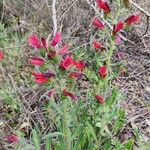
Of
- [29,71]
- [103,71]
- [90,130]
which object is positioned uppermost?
[29,71]

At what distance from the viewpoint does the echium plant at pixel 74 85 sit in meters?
2.12

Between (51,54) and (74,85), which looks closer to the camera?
(51,54)

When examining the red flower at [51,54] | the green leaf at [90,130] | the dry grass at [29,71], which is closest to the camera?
the red flower at [51,54]

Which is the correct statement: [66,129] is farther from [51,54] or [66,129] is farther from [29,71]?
[29,71]

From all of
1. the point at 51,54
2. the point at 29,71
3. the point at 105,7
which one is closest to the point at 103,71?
the point at 105,7

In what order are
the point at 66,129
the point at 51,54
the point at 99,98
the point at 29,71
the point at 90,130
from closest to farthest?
1. the point at 51,54
2. the point at 66,129
3. the point at 99,98
4. the point at 90,130
5. the point at 29,71

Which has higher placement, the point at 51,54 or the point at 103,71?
the point at 51,54

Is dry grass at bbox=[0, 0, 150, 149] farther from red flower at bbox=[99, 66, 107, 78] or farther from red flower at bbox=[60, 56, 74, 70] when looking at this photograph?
red flower at bbox=[60, 56, 74, 70]

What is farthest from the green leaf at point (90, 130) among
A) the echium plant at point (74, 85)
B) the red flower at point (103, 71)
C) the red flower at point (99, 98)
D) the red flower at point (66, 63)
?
the red flower at point (66, 63)

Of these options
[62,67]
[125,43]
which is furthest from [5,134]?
[125,43]

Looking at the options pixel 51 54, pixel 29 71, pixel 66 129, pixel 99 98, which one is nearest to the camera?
pixel 51 54

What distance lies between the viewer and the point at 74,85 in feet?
8.57

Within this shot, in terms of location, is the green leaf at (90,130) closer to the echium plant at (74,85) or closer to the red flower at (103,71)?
the echium plant at (74,85)

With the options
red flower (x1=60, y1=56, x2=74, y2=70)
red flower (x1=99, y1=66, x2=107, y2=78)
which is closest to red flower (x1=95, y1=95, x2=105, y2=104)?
red flower (x1=99, y1=66, x2=107, y2=78)
